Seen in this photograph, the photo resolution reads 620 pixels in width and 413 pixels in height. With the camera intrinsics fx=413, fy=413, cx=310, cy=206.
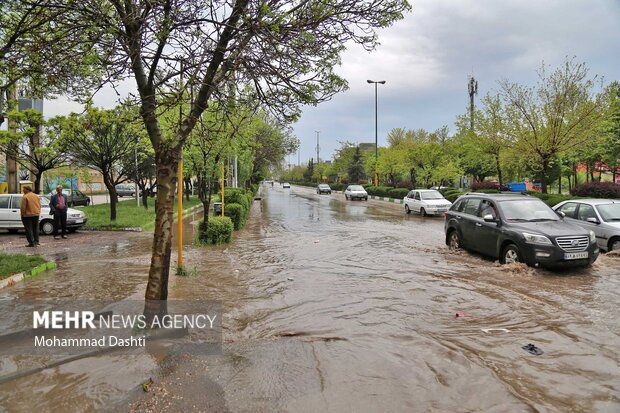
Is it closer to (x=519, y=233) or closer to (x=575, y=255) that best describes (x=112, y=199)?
(x=519, y=233)

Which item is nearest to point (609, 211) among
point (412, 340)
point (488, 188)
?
point (412, 340)

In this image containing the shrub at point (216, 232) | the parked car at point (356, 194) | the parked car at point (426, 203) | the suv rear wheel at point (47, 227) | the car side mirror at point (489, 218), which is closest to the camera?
the car side mirror at point (489, 218)

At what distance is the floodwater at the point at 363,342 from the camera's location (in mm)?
3592

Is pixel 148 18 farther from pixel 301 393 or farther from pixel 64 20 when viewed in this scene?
pixel 301 393

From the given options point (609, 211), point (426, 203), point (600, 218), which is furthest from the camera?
point (426, 203)

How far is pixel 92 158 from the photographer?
56.2 ft

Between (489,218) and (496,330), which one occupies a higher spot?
(489,218)

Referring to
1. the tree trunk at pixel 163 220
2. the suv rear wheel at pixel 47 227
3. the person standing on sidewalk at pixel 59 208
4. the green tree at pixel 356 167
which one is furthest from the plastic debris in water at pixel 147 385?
the green tree at pixel 356 167

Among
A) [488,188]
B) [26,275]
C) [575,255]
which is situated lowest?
[26,275]

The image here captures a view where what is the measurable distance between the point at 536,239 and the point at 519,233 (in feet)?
1.23

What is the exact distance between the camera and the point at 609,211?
34.0 ft

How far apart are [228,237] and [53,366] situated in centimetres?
849

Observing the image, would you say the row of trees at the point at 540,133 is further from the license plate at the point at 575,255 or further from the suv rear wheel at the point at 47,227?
the suv rear wheel at the point at 47,227

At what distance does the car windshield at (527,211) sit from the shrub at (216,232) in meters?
7.61
